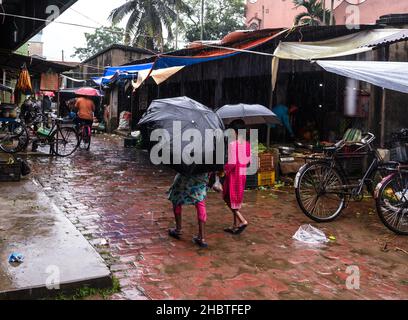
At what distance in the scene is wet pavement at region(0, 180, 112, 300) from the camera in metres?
3.60

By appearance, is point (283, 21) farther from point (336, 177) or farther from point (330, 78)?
point (336, 177)

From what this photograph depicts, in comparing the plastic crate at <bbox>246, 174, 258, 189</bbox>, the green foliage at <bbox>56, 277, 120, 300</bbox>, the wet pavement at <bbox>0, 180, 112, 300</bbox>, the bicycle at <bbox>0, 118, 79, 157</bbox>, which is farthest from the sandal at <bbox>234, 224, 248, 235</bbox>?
the bicycle at <bbox>0, 118, 79, 157</bbox>

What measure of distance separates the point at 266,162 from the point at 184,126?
4.76m

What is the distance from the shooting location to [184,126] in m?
4.74

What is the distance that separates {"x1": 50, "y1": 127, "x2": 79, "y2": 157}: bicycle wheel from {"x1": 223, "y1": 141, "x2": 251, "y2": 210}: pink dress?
25.8ft

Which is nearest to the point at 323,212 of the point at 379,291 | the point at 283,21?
the point at 379,291

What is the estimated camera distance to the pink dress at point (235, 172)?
5523 millimetres

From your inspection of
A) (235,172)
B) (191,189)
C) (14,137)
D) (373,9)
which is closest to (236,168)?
(235,172)

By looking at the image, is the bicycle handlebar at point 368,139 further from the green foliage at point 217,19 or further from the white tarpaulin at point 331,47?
the green foliage at point 217,19

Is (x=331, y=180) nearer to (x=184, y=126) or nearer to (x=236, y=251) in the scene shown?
(x=236, y=251)

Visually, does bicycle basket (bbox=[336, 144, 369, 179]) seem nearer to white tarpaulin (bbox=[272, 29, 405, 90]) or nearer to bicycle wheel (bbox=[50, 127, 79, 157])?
white tarpaulin (bbox=[272, 29, 405, 90])

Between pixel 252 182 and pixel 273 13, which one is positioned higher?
pixel 273 13

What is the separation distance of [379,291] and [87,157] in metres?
10.1

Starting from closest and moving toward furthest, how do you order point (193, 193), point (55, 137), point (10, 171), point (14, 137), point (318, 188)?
point (193, 193) → point (318, 188) → point (10, 171) → point (14, 137) → point (55, 137)
